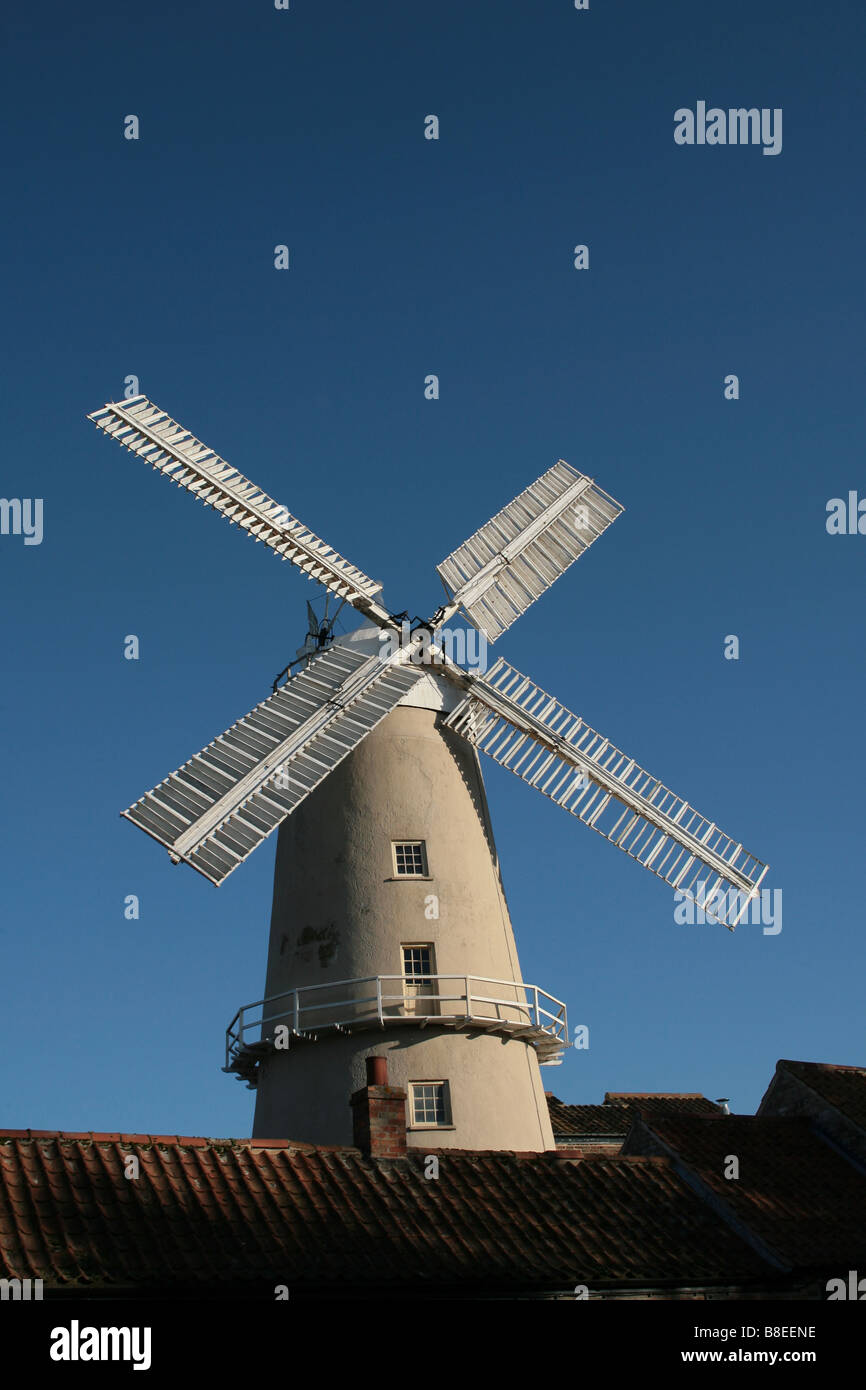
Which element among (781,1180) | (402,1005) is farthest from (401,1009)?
(781,1180)

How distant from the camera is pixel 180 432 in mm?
24969

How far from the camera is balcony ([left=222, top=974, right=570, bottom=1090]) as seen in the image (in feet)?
73.2

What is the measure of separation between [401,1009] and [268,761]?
4562mm

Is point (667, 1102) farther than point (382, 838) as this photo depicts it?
Yes

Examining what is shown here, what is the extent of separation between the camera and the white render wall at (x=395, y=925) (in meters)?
22.3

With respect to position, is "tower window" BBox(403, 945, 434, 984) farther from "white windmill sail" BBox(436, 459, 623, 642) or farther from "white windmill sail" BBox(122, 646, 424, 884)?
"white windmill sail" BBox(436, 459, 623, 642)

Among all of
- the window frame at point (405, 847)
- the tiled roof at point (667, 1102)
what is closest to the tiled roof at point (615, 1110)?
the tiled roof at point (667, 1102)

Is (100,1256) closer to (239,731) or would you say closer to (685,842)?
(239,731)

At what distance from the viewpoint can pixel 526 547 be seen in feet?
92.7

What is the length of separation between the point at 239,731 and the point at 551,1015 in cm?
711

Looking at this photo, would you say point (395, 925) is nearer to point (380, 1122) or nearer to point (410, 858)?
point (410, 858)

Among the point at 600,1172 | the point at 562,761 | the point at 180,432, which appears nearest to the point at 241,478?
the point at 180,432

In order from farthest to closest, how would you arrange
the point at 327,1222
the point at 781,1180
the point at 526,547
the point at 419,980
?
the point at 526,547
the point at 419,980
the point at 781,1180
the point at 327,1222

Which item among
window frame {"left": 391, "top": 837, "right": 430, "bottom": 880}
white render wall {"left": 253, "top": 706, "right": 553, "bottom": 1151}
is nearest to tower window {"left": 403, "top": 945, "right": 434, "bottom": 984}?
white render wall {"left": 253, "top": 706, "right": 553, "bottom": 1151}
